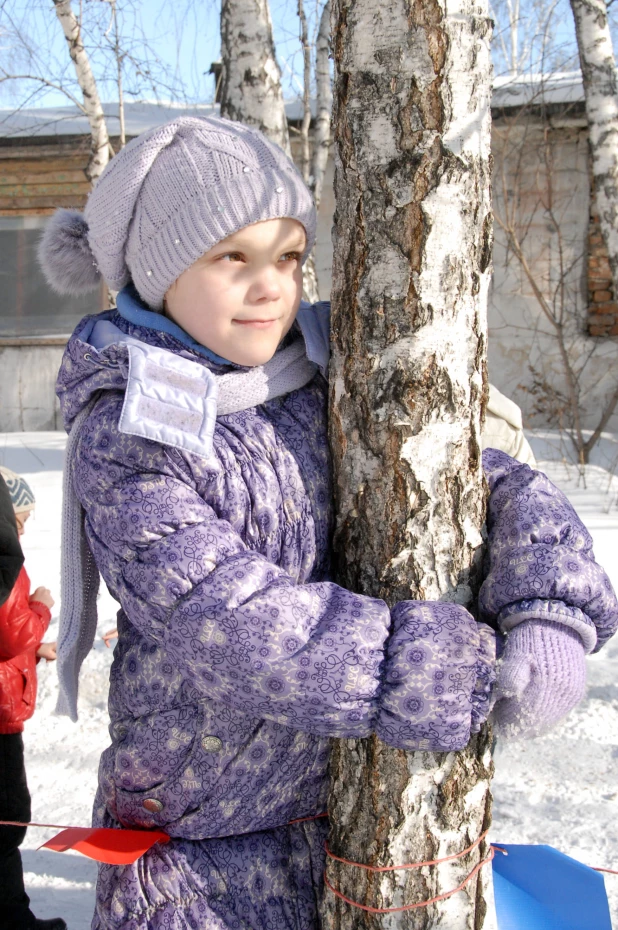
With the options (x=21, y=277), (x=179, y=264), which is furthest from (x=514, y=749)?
(x=21, y=277)

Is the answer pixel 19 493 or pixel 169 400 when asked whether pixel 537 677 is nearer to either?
pixel 169 400

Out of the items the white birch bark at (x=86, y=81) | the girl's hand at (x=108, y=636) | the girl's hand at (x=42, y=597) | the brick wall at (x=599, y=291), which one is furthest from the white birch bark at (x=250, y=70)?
the brick wall at (x=599, y=291)

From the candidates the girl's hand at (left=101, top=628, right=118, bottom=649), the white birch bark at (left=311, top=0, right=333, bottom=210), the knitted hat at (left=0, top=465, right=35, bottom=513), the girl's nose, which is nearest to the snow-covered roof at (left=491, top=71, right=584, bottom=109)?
the white birch bark at (left=311, top=0, right=333, bottom=210)

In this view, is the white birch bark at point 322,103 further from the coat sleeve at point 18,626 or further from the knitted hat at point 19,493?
the coat sleeve at point 18,626

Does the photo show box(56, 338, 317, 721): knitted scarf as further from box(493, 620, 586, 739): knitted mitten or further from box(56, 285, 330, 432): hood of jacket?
box(493, 620, 586, 739): knitted mitten

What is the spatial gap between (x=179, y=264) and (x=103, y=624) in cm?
274

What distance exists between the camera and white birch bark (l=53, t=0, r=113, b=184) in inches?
247

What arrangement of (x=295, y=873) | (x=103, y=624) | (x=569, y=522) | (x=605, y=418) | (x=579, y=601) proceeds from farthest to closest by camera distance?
1. (x=605, y=418)
2. (x=103, y=624)
3. (x=295, y=873)
4. (x=569, y=522)
5. (x=579, y=601)

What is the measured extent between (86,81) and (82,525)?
612cm

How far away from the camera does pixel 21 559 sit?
2.21 m

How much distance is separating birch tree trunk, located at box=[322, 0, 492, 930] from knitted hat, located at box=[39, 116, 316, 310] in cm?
11

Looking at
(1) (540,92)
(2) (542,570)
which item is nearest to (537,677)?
(2) (542,570)

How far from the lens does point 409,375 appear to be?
1254mm

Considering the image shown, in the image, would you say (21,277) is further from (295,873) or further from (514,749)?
(295,873)
